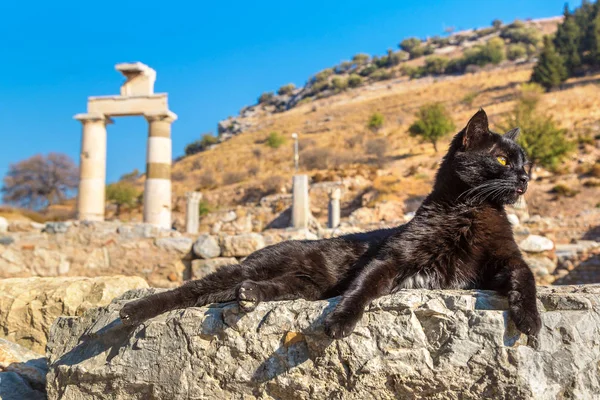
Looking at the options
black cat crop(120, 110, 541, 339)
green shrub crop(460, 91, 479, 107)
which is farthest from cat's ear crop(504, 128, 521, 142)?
green shrub crop(460, 91, 479, 107)

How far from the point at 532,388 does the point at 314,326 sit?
0.94m

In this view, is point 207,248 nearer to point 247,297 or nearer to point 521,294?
point 247,297

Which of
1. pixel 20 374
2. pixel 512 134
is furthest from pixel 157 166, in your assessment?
pixel 512 134

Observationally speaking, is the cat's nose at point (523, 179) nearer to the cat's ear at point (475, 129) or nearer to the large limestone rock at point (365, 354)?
the cat's ear at point (475, 129)

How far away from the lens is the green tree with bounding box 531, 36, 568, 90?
49438mm

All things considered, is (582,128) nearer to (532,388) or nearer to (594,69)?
(594,69)

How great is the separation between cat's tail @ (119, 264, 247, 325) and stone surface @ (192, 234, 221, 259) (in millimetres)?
5428

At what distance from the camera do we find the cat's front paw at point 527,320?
2252mm

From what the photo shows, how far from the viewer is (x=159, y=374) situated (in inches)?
113

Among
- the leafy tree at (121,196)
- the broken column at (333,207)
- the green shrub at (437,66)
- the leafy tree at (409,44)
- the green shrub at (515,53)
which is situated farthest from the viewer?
the leafy tree at (409,44)

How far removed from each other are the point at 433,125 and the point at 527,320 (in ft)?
121

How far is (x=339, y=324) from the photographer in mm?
2432

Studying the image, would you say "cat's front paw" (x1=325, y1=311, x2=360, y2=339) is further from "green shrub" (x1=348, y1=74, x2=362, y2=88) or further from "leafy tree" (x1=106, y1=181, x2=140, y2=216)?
"green shrub" (x1=348, y1=74, x2=362, y2=88)

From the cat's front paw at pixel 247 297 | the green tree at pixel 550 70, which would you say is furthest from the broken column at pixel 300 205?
the green tree at pixel 550 70
